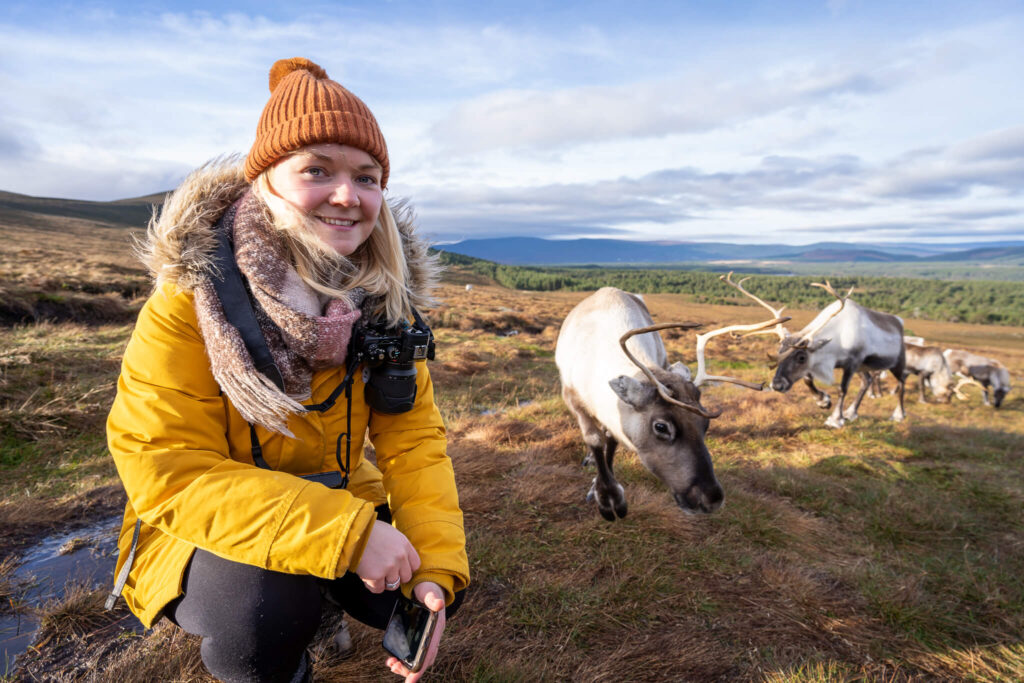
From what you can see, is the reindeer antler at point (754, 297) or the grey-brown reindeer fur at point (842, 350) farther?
the grey-brown reindeer fur at point (842, 350)

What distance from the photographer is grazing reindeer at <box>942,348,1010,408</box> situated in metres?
13.2

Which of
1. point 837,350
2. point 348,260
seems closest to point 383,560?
point 348,260

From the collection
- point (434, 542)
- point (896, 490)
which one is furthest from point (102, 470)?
point (896, 490)

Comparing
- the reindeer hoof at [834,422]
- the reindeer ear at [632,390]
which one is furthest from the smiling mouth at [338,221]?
the reindeer hoof at [834,422]

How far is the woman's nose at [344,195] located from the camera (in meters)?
1.84

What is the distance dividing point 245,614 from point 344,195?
1.49 metres

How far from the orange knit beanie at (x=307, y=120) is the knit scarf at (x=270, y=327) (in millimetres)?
218

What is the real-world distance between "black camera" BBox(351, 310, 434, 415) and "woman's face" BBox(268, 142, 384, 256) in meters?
0.37

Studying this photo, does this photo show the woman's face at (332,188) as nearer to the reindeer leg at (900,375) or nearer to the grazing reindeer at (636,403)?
the grazing reindeer at (636,403)

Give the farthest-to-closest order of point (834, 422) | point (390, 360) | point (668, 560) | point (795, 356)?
1. point (795, 356)
2. point (834, 422)
3. point (668, 560)
4. point (390, 360)

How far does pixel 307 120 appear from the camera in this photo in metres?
1.78

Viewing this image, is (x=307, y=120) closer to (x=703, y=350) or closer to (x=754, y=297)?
(x=703, y=350)

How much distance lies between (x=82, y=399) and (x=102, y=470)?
181 centimetres

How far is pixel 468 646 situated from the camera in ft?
8.10
